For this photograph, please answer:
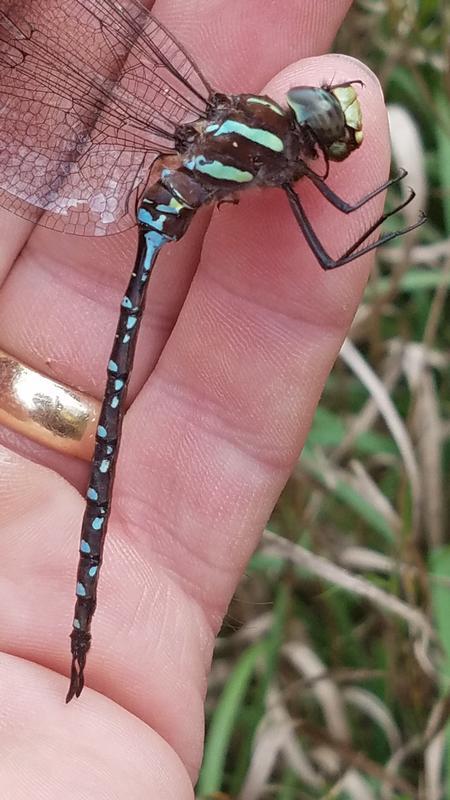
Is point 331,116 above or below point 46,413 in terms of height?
above

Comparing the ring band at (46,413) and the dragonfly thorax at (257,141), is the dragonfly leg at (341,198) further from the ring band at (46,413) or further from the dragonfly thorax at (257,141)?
the ring band at (46,413)

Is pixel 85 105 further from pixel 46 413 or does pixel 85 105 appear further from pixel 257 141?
pixel 46 413

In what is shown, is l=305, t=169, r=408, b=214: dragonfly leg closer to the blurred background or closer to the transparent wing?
the transparent wing

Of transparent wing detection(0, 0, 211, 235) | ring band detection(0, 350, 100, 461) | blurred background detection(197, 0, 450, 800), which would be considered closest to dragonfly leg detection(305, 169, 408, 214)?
transparent wing detection(0, 0, 211, 235)

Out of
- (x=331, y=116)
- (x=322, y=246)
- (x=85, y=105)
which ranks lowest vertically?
(x=322, y=246)

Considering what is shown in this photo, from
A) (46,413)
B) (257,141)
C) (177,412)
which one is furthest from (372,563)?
(257,141)

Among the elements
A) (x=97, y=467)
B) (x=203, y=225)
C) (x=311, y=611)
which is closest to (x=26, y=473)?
(x=97, y=467)

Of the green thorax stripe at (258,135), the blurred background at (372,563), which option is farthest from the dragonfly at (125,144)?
the blurred background at (372,563)
